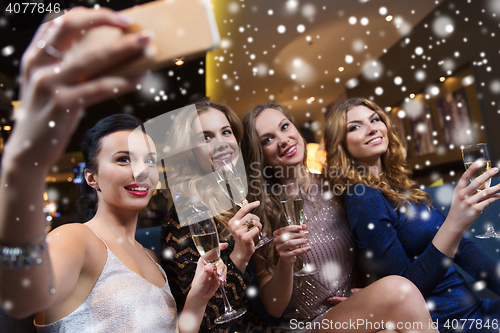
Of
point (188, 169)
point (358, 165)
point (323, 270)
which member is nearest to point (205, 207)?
point (188, 169)

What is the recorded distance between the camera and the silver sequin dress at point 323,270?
1.46m

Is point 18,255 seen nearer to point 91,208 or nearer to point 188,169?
point 91,208

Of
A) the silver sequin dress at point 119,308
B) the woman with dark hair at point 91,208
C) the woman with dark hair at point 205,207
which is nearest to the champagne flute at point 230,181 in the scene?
the woman with dark hair at point 205,207

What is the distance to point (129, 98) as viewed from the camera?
98.8 inches

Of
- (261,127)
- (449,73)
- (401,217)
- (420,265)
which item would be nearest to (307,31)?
(449,73)

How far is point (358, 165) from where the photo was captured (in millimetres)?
1671

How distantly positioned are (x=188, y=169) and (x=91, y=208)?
473 millimetres

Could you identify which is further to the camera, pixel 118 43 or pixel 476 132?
pixel 476 132

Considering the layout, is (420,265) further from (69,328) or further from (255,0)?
(255,0)

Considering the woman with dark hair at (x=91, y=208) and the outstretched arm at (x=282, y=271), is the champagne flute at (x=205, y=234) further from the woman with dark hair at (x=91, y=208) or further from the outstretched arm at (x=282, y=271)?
the outstretched arm at (x=282, y=271)

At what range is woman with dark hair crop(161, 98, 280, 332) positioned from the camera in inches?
47.9

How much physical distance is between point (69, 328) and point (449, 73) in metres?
4.26

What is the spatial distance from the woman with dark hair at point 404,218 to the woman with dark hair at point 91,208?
2.47 feet

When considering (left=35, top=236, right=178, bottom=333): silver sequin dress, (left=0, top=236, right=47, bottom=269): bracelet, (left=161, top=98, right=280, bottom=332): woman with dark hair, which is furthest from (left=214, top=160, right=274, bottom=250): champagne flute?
(left=0, top=236, right=47, bottom=269): bracelet
